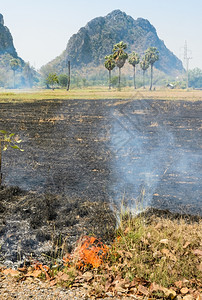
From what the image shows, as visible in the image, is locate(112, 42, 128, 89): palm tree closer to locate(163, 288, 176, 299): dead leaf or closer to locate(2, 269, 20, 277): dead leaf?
locate(2, 269, 20, 277): dead leaf

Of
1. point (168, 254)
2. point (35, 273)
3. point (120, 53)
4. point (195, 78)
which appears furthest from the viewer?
point (195, 78)

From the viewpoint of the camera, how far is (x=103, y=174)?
8.16 metres

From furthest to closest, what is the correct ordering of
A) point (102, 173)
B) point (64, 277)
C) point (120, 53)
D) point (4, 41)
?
1. point (4, 41)
2. point (120, 53)
3. point (102, 173)
4. point (64, 277)

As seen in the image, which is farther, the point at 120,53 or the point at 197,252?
the point at 120,53

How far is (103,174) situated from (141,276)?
469 cm

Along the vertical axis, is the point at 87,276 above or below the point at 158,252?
below

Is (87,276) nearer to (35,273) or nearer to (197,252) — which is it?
(35,273)

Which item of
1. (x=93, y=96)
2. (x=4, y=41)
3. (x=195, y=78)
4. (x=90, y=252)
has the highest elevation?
(x=4, y=41)

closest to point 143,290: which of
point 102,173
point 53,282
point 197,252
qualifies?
point 197,252

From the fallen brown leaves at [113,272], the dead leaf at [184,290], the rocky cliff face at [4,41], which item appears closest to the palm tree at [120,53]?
the fallen brown leaves at [113,272]

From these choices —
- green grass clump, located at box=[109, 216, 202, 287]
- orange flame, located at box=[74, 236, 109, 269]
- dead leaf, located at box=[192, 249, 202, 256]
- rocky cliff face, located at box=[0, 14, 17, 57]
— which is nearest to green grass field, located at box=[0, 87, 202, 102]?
orange flame, located at box=[74, 236, 109, 269]

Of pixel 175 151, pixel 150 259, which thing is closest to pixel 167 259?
pixel 150 259

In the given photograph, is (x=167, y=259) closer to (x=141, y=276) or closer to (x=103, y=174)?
(x=141, y=276)

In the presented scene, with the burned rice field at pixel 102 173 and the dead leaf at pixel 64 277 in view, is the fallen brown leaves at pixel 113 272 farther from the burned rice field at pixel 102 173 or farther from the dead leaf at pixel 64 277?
the burned rice field at pixel 102 173
